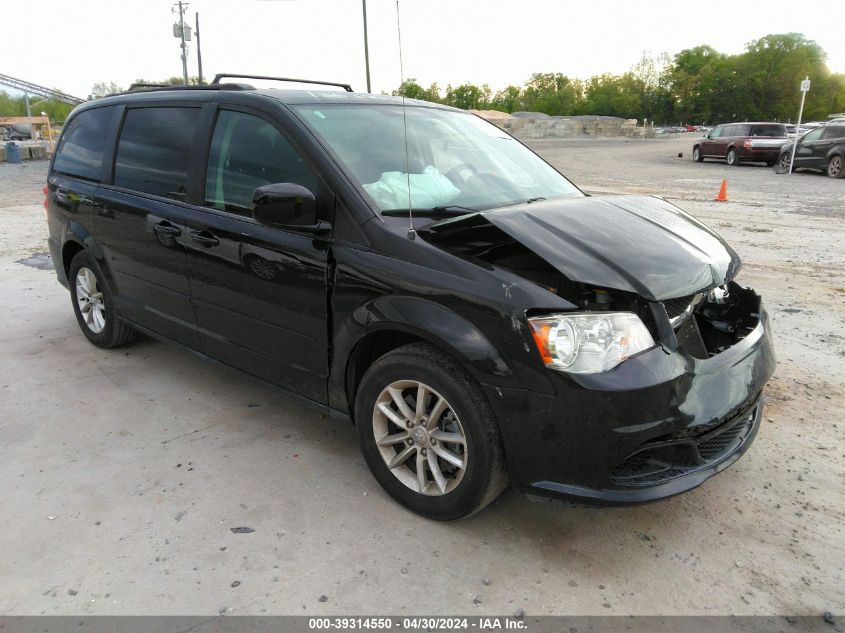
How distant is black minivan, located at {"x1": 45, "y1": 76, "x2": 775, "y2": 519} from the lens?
2.44 metres

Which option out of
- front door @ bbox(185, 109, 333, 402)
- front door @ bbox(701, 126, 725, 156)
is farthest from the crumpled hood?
front door @ bbox(701, 126, 725, 156)

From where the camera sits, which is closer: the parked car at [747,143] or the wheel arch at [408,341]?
the wheel arch at [408,341]

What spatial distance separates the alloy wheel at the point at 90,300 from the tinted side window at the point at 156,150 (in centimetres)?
96

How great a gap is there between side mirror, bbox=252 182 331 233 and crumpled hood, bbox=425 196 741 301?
0.57 m

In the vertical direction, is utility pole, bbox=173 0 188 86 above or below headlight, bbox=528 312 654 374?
above

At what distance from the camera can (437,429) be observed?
2777 millimetres

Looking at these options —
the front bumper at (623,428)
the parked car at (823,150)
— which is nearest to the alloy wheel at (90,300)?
the front bumper at (623,428)

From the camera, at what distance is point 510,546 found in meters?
2.74

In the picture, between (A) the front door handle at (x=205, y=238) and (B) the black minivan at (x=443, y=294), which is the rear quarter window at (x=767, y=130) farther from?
(A) the front door handle at (x=205, y=238)

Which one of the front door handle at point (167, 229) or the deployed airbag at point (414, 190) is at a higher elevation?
the deployed airbag at point (414, 190)

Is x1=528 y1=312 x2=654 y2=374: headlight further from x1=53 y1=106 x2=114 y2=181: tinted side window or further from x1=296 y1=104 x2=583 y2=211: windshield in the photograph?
x1=53 y1=106 x2=114 y2=181: tinted side window

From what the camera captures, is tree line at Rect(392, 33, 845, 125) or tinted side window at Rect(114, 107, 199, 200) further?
tree line at Rect(392, 33, 845, 125)

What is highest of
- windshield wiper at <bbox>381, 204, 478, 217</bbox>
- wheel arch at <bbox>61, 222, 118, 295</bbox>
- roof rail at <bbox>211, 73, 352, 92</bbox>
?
roof rail at <bbox>211, 73, 352, 92</bbox>

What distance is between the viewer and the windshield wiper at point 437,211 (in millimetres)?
3000
